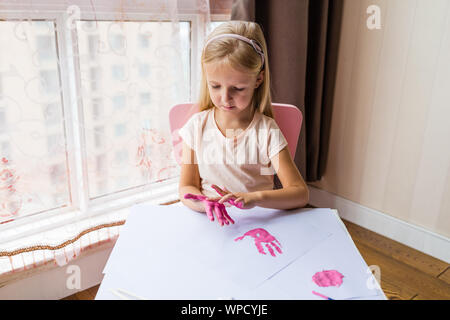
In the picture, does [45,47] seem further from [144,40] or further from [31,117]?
[144,40]

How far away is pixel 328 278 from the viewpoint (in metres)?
0.77

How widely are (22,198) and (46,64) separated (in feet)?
1.54

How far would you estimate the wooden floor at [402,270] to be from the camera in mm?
1687

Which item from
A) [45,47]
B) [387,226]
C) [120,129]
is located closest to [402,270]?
[387,226]

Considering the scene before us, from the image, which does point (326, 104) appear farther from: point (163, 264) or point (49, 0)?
point (163, 264)

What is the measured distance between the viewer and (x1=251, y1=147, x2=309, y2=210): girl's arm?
105 cm

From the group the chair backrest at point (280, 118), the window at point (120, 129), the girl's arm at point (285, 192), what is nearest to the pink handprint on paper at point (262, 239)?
the girl's arm at point (285, 192)

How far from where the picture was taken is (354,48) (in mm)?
2061

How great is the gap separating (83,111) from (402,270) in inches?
60.0

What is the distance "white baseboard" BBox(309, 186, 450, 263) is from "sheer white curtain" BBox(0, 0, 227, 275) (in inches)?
40.9

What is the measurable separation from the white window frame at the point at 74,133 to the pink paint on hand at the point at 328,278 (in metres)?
1.05

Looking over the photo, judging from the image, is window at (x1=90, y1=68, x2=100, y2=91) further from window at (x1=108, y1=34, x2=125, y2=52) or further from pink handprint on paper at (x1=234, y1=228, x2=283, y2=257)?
pink handprint on paper at (x1=234, y1=228, x2=283, y2=257)

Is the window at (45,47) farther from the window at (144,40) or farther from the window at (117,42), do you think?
the window at (144,40)
